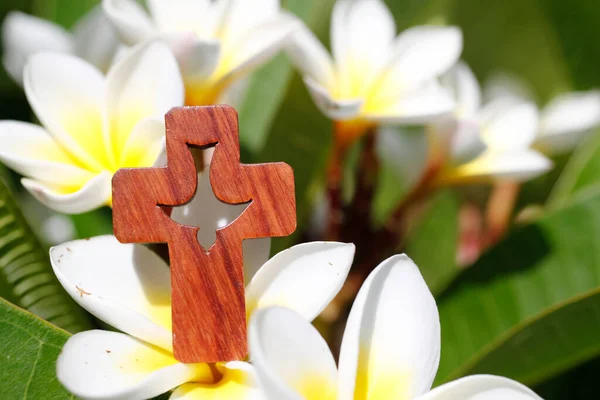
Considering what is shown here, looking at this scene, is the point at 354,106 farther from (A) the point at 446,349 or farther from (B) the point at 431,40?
(A) the point at 446,349

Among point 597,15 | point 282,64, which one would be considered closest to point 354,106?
point 282,64

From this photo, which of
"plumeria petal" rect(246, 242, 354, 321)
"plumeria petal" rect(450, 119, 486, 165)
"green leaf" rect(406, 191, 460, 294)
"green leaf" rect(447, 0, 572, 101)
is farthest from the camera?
"green leaf" rect(447, 0, 572, 101)

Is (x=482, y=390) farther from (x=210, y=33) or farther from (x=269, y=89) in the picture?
(x=269, y=89)

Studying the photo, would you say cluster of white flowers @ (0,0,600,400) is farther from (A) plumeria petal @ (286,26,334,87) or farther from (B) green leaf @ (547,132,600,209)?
(B) green leaf @ (547,132,600,209)

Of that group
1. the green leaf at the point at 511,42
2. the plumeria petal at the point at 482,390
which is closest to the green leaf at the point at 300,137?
the plumeria petal at the point at 482,390

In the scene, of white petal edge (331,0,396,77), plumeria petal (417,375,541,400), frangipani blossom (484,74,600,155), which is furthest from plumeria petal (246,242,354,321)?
frangipani blossom (484,74,600,155)

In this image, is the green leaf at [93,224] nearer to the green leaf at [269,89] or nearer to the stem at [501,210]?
the green leaf at [269,89]
